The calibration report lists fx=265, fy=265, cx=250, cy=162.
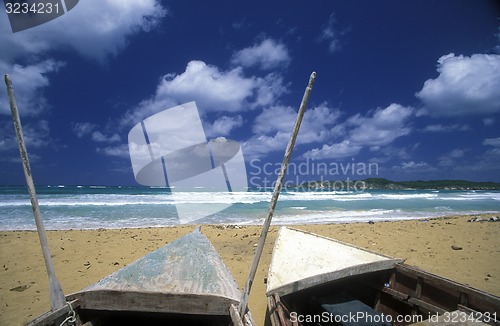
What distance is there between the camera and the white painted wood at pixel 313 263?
3162 millimetres

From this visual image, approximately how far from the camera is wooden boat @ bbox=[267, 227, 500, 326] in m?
2.95

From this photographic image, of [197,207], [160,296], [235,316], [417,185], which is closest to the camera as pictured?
[235,316]

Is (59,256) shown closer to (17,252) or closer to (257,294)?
(17,252)

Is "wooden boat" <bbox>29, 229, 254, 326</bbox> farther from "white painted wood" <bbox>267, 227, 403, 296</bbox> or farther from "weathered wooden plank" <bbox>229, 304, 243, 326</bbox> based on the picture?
"white painted wood" <bbox>267, 227, 403, 296</bbox>

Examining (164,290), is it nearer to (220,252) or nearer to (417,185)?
(220,252)

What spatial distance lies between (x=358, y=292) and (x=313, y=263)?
1171mm

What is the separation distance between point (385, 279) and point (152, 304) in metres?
3.34

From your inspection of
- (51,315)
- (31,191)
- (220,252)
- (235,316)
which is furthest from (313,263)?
(220,252)

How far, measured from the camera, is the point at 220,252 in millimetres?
8008

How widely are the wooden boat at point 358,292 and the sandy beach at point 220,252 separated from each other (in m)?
1.20

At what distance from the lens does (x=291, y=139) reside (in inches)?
106

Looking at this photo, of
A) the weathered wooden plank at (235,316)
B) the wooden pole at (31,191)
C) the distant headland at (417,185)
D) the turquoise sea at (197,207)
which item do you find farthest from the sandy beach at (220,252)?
the distant headland at (417,185)

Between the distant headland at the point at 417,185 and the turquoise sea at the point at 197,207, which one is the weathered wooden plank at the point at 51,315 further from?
the distant headland at the point at 417,185

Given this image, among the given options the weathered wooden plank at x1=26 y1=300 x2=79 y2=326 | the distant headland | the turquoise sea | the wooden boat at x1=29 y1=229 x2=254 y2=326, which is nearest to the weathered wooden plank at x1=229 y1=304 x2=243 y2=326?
the wooden boat at x1=29 y1=229 x2=254 y2=326
